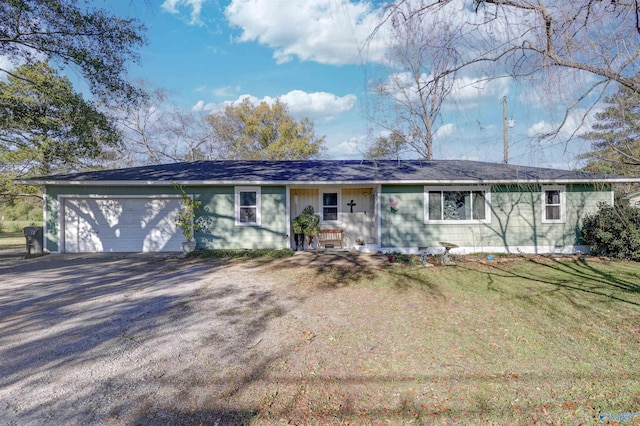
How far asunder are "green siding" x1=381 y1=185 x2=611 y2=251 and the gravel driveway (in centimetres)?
Result: 504

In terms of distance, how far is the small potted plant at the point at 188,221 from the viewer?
375 inches

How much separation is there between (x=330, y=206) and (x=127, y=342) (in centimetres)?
799

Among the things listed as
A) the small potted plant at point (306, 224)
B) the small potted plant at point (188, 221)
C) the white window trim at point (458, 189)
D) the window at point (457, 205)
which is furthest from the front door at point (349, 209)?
the small potted plant at point (188, 221)

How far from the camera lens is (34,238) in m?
9.71

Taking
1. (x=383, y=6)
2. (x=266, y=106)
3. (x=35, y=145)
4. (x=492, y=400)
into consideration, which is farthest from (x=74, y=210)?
(x=266, y=106)

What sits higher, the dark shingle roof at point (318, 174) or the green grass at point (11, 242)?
the dark shingle roof at point (318, 174)

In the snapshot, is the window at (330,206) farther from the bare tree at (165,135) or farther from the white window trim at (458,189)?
the bare tree at (165,135)

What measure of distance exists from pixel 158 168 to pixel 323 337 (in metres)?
10.9

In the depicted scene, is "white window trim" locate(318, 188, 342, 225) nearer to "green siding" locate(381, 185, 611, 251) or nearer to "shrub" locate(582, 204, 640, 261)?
"green siding" locate(381, 185, 611, 251)

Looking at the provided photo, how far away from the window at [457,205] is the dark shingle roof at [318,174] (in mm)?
542

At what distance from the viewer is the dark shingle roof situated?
9.58 meters

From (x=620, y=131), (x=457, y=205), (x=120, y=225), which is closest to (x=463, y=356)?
(x=620, y=131)

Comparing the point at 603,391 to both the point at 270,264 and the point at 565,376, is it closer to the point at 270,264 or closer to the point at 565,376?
the point at 565,376

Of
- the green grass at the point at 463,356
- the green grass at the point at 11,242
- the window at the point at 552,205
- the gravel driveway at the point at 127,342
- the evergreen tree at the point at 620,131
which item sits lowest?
the green grass at the point at 463,356
